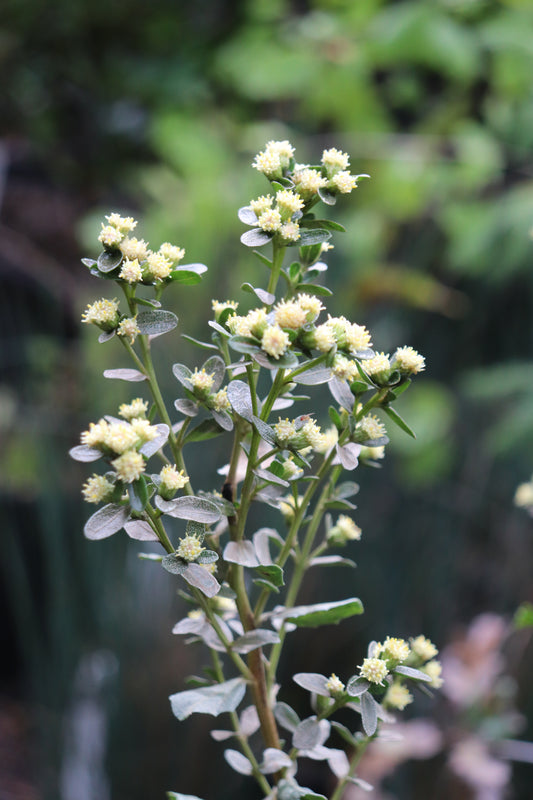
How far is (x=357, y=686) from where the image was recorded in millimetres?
221

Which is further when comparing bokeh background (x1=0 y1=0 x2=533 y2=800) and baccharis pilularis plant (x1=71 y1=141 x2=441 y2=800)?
bokeh background (x1=0 y1=0 x2=533 y2=800)

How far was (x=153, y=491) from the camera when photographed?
0.22 metres

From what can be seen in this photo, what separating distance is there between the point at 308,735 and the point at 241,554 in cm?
7

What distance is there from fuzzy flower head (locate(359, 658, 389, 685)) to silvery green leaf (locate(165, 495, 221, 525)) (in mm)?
66

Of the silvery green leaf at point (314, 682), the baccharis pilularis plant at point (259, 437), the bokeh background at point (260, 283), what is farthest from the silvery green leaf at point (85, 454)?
the bokeh background at point (260, 283)

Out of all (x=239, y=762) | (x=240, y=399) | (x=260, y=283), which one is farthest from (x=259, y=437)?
(x=260, y=283)

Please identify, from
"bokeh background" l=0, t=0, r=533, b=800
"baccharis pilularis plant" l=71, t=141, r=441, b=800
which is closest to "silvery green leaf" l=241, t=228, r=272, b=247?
"baccharis pilularis plant" l=71, t=141, r=441, b=800

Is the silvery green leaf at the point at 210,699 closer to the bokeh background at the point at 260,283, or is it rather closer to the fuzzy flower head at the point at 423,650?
the fuzzy flower head at the point at 423,650

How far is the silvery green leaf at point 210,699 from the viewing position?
227mm

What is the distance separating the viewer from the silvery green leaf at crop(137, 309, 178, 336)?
244mm

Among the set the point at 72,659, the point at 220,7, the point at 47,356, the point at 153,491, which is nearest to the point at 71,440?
the point at 72,659

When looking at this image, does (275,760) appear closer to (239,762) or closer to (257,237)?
(239,762)

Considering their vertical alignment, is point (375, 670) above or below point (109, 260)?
below

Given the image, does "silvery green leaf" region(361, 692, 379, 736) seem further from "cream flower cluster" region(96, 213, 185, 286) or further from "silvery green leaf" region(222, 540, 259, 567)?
"cream flower cluster" region(96, 213, 185, 286)
